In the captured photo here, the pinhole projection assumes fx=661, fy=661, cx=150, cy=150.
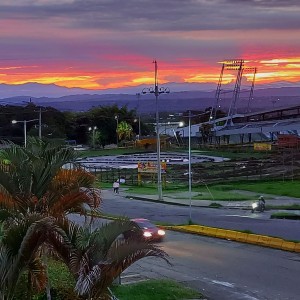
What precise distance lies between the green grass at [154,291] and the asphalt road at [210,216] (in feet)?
36.8

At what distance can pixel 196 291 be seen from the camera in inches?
654

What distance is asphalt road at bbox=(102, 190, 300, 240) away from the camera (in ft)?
99.6

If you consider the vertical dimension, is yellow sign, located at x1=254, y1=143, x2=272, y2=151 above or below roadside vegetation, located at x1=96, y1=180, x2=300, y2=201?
above

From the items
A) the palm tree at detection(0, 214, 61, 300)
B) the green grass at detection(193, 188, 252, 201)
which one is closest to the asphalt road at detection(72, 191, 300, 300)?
the palm tree at detection(0, 214, 61, 300)

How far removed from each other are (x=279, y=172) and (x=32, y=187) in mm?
58448

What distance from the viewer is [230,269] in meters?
19.9

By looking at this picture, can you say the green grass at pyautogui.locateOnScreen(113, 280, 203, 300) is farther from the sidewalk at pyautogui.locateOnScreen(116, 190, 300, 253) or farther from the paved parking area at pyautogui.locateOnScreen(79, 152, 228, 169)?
the paved parking area at pyautogui.locateOnScreen(79, 152, 228, 169)

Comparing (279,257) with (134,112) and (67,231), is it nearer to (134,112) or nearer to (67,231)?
(67,231)

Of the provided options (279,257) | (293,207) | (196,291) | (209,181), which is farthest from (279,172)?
(196,291)

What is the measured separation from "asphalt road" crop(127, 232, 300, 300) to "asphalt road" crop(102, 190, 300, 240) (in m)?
4.26

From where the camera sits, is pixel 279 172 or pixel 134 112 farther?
pixel 134 112

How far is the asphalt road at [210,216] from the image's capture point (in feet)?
99.6

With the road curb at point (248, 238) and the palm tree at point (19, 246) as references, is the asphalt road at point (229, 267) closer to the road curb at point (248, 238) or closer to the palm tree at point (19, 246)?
the road curb at point (248, 238)

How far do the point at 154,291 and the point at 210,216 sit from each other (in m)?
22.5
